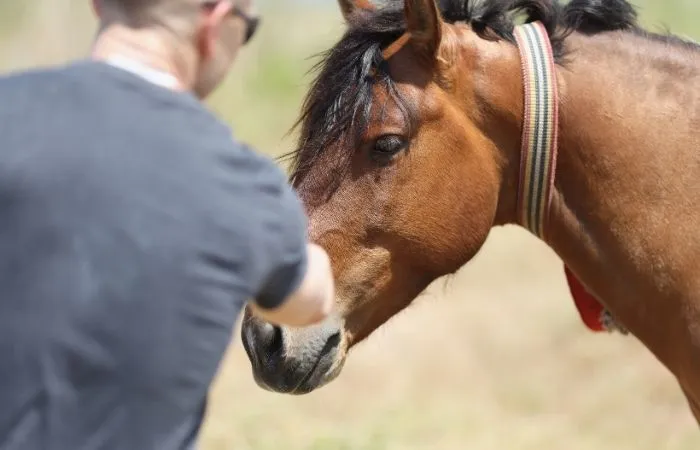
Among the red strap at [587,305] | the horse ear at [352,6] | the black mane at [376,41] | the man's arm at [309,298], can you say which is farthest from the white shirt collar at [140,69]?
the red strap at [587,305]

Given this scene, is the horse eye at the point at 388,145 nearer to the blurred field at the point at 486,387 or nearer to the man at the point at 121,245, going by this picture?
the man at the point at 121,245

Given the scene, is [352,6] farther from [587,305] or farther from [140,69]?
[140,69]

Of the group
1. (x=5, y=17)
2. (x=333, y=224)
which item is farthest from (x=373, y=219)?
(x=5, y=17)

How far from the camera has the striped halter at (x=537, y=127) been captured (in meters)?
2.72

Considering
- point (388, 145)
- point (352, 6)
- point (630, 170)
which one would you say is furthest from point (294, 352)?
point (352, 6)

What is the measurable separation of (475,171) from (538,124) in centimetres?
22

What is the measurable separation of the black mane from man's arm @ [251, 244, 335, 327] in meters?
1.11

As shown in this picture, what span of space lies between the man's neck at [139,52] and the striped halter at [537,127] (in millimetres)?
1414

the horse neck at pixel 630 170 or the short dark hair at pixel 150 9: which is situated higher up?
the short dark hair at pixel 150 9

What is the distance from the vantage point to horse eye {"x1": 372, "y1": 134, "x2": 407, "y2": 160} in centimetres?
272

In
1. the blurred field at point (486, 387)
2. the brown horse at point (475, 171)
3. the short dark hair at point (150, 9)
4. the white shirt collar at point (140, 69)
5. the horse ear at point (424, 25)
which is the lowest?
the blurred field at point (486, 387)

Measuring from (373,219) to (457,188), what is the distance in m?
0.26

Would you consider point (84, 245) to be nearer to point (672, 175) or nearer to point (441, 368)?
point (672, 175)

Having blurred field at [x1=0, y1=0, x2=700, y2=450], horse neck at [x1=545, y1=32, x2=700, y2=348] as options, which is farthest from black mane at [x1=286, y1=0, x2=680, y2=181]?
blurred field at [x1=0, y1=0, x2=700, y2=450]
